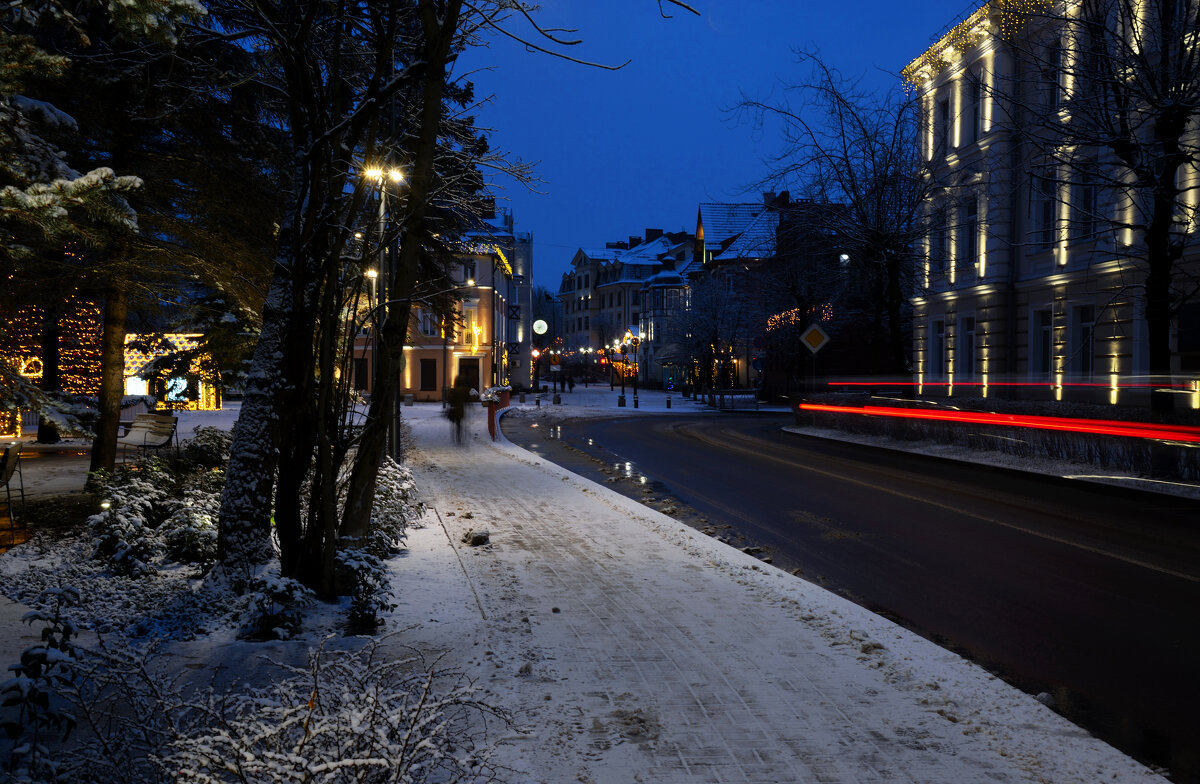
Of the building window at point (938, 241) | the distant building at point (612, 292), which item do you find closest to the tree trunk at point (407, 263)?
the building window at point (938, 241)

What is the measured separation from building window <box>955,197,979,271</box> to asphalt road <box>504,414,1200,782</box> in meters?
14.2

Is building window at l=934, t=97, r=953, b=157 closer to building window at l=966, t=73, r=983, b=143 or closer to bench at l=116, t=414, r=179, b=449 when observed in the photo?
building window at l=966, t=73, r=983, b=143

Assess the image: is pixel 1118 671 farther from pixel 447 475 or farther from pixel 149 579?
pixel 447 475

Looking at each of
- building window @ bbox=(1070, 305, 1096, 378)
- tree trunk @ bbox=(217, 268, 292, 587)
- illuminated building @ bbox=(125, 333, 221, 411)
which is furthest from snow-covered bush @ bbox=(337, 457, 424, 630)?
building window @ bbox=(1070, 305, 1096, 378)

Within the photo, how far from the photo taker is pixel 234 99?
12.2 m

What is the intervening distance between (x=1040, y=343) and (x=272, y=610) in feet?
90.1

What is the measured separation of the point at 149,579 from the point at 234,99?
7.81 m

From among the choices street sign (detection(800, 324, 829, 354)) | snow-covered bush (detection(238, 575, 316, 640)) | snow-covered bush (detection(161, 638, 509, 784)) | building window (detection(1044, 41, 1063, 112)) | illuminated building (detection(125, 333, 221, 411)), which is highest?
building window (detection(1044, 41, 1063, 112))

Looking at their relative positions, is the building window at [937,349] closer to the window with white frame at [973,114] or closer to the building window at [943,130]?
the building window at [943,130]

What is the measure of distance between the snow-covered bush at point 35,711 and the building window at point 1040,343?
93.4 feet

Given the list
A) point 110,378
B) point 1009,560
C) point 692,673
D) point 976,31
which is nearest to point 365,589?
point 692,673

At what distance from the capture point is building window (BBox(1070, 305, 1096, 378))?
974 inches

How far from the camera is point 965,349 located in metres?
31.9

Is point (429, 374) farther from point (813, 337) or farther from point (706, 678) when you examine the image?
point (706, 678)
